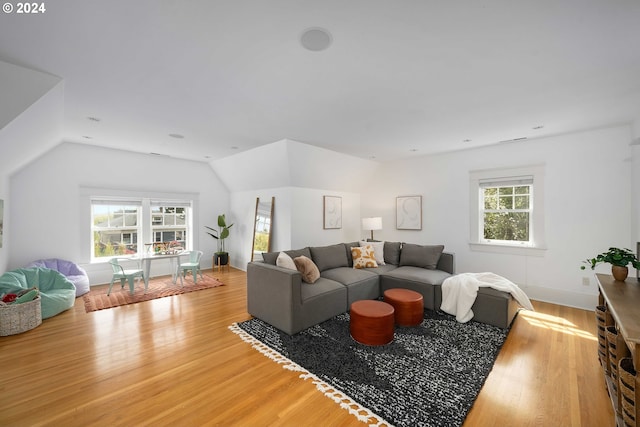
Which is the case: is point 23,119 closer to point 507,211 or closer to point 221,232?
point 221,232

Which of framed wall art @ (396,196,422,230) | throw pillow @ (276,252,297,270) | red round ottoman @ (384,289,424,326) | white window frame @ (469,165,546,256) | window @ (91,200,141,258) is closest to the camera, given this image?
red round ottoman @ (384,289,424,326)

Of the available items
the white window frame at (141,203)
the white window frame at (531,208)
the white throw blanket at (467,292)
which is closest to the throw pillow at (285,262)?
the white throw blanket at (467,292)

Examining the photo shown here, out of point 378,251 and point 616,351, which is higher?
point 378,251

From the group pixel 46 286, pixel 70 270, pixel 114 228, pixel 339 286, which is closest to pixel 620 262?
pixel 339 286

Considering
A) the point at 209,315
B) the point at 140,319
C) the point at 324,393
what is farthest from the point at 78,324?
the point at 324,393

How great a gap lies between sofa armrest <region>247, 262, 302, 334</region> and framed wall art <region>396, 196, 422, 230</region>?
337cm

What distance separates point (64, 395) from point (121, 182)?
433 cm

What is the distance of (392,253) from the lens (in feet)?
15.5

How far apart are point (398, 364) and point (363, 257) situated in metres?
2.18

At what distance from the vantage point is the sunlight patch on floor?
2.98 meters

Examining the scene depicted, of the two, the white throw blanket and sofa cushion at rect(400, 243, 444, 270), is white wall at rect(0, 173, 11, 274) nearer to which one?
sofa cushion at rect(400, 243, 444, 270)

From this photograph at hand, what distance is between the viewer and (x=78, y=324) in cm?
321

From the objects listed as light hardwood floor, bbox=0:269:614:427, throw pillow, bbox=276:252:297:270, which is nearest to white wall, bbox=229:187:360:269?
throw pillow, bbox=276:252:297:270

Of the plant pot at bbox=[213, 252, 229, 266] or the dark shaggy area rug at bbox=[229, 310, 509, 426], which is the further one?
the plant pot at bbox=[213, 252, 229, 266]
